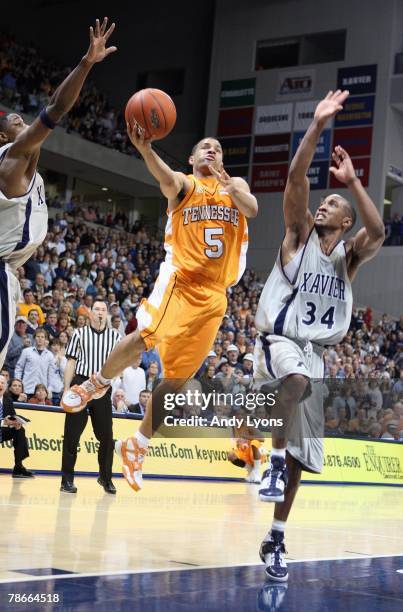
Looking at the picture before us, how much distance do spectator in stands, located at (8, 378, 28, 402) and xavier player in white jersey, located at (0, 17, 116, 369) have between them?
6907 mm

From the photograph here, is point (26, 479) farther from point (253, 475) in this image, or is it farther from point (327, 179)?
point (327, 179)

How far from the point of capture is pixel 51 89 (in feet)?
87.8

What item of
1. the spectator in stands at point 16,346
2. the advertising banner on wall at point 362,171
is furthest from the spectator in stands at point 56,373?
the advertising banner on wall at point 362,171

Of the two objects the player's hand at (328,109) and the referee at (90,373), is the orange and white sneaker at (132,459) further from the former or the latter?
the referee at (90,373)

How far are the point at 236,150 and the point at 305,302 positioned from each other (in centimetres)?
2485

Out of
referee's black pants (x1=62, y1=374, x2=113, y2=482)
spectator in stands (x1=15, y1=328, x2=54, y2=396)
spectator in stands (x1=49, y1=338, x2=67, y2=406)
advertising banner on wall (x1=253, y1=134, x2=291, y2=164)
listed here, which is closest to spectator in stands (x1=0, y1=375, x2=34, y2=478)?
referee's black pants (x1=62, y1=374, x2=113, y2=482)

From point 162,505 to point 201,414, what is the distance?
4.76 m

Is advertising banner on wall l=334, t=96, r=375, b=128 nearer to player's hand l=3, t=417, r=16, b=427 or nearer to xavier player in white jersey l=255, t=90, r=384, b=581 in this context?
player's hand l=3, t=417, r=16, b=427

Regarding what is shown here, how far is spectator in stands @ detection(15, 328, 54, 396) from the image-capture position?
12789mm

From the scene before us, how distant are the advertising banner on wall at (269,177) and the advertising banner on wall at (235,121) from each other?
1.38 meters

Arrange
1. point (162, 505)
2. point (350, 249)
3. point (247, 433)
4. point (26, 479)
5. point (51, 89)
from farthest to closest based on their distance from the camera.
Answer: point (51, 89) → point (247, 433) → point (26, 479) → point (162, 505) → point (350, 249)

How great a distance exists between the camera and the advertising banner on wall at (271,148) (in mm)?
29186

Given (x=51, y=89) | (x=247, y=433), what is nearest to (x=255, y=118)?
(x=51, y=89)

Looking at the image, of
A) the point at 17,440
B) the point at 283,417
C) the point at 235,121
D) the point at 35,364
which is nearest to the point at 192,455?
the point at 35,364
